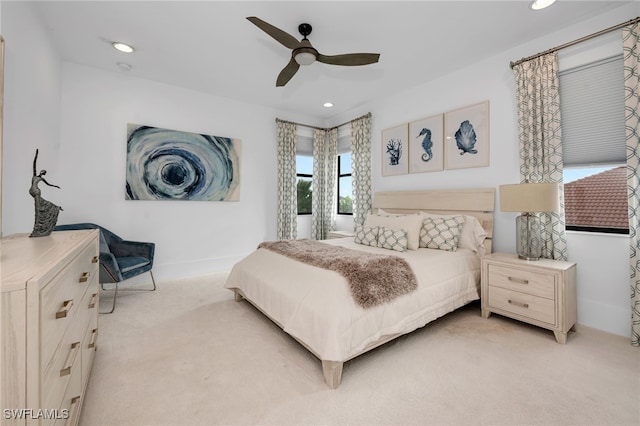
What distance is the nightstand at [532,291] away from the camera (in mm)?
2266

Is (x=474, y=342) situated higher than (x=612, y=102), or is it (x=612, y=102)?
(x=612, y=102)

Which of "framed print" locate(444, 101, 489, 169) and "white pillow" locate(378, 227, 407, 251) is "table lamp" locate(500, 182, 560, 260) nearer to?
"framed print" locate(444, 101, 489, 169)

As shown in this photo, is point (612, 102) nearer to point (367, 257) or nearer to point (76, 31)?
point (367, 257)

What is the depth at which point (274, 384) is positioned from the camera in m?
1.76

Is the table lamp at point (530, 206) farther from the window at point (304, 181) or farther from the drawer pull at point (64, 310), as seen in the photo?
the window at point (304, 181)

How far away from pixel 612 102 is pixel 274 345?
3.62m

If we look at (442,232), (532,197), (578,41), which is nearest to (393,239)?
(442,232)

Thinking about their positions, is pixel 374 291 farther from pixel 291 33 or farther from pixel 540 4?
pixel 540 4

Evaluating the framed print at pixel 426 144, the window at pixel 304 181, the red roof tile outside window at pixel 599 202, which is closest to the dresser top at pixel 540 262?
the red roof tile outside window at pixel 599 202

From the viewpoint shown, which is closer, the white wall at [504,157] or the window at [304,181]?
the white wall at [504,157]

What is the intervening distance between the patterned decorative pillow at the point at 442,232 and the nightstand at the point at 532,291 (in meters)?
0.36

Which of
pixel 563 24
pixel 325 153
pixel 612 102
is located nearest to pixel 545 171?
pixel 612 102

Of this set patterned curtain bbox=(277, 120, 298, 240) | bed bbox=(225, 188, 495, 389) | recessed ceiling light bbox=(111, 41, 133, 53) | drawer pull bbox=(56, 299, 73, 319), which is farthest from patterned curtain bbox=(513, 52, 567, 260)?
recessed ceiling light bbox=(111, 41, 133, 53)

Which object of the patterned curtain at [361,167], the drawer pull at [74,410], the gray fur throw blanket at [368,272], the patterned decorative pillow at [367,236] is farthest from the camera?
the patterned curtain at [361,167]
